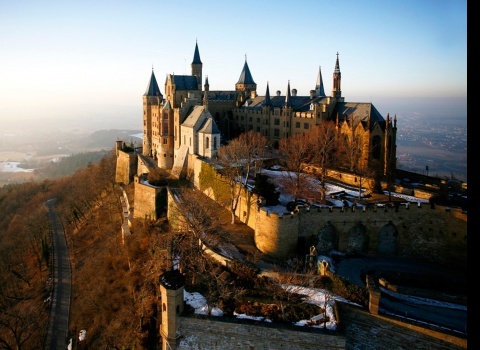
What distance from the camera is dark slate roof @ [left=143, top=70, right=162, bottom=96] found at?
5684 centimetres

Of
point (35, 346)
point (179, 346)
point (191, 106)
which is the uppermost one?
point (191, 106)

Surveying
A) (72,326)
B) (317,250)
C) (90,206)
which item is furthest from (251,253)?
(90,206)

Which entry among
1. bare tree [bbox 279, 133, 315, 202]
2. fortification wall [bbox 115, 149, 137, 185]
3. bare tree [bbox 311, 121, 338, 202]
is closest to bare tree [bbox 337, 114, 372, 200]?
bare tree [bbox 311, 121, 338, 202]

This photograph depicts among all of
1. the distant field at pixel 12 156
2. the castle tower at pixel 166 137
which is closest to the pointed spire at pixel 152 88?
the castle tower at pixel 166 137

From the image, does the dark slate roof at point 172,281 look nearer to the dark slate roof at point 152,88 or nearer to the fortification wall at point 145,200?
the fortification wall at point 145,200

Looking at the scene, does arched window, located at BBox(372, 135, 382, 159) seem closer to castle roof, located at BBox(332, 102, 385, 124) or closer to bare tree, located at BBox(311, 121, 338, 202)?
castle roof, located at BBox(332, 102, 385, 124)

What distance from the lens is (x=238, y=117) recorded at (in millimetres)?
58219

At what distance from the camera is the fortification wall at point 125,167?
52406 millimetres

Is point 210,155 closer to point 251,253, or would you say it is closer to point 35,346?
point 251,253

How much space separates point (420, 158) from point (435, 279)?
24.0ft

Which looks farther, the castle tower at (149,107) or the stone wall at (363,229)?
the castle tower at (149,107)

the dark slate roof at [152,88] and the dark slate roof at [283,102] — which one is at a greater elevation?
the dark slate roof at [152,88]

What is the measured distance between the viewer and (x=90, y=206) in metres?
53.6

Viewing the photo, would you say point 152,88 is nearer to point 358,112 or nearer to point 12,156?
point 358,112
